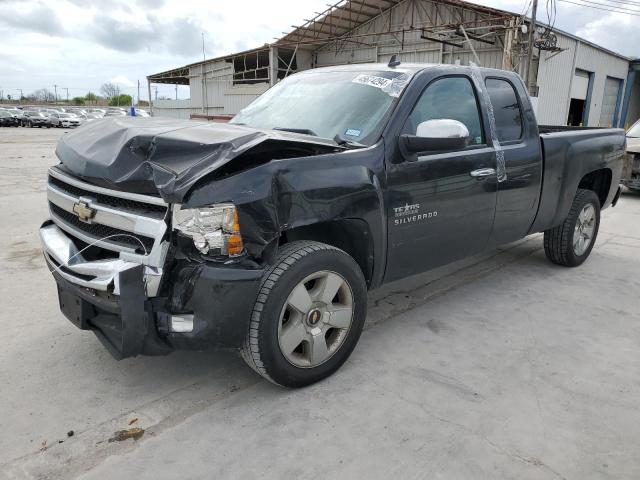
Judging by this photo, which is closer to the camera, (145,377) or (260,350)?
(260,350)

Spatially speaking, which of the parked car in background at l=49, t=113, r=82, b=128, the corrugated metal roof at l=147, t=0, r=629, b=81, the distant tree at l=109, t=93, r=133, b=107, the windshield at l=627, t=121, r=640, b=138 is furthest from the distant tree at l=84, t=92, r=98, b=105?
the windshield at l=627, t=121, r=640, b=138

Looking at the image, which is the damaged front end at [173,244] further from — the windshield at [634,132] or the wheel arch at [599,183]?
the windshield at [634,132]

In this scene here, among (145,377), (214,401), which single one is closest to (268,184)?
(214,401)

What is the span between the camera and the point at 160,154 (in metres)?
2.61

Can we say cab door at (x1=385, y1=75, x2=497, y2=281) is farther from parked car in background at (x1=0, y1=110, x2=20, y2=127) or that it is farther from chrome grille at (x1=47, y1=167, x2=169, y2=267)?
parked car in background at (x1=0, y1=110, x2=20, y2=127)

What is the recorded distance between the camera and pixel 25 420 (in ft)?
8.77

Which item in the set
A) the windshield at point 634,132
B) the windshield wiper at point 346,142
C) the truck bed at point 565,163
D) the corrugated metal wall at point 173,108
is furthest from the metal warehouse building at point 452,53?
the windshield wiper at point 346,142

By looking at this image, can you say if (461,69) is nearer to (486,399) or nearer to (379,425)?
(486,399)

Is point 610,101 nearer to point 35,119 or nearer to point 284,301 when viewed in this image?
point 284,301

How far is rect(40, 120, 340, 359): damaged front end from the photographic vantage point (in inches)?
97.9

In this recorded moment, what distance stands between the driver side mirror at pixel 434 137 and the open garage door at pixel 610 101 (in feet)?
87.8

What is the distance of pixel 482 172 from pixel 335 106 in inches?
48.1

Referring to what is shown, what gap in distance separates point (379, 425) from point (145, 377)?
4.73 feet

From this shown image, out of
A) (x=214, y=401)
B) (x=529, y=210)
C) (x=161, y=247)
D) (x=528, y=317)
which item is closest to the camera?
(x=161, y=247)
